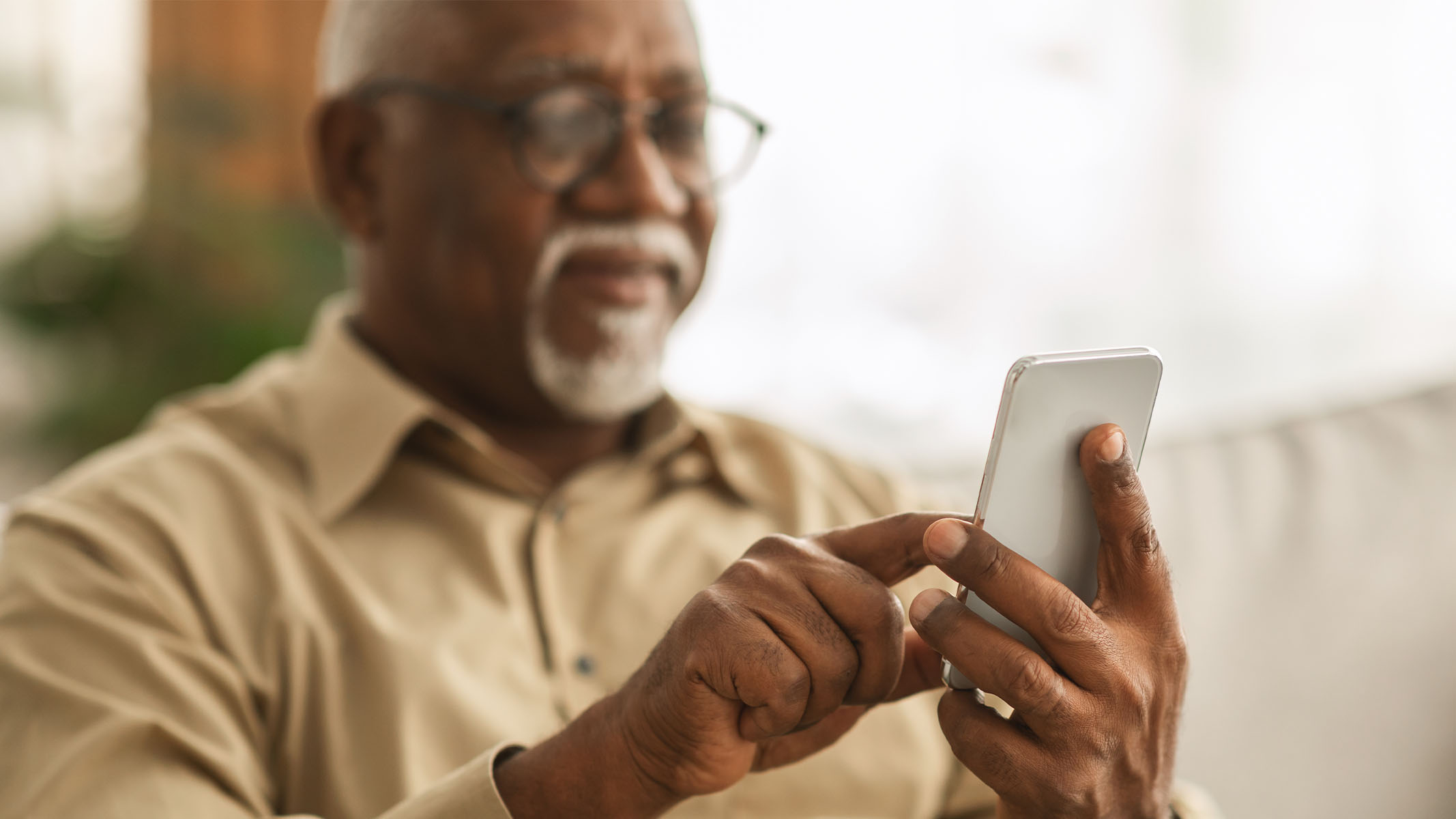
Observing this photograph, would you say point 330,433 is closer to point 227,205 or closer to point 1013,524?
point 1013,524

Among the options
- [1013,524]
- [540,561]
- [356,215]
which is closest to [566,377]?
[540,561]

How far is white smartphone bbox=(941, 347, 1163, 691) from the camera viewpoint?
72 centimetres

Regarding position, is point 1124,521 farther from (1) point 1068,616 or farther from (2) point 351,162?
(2) point 351,162

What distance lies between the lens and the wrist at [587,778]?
79cm

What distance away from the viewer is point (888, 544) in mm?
777

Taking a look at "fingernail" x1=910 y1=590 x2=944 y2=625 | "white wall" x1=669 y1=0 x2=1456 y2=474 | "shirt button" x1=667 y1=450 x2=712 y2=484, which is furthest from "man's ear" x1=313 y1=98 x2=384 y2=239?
"white wall" x1=669 y1=0 x2=1456 y2=474

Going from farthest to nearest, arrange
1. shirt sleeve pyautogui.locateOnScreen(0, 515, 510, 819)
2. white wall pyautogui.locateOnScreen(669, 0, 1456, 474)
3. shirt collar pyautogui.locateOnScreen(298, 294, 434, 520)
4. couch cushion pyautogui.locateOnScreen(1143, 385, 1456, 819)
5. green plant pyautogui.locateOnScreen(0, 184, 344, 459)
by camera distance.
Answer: green plant pyautogui.locateOnScreen(0, 184, 344, 459) < white wall pyautogui.locateOnScreen(669, 0, 1456, 474) < couch cushion pyautogui.locateOnScreen(1143, 385, 1456, 819) < shirt collar pyautogui.locateOnScreen(298, 294, 434, 520) < shirt sleeve pyautogui.locateOnScreen(0, 515, 510, 819)

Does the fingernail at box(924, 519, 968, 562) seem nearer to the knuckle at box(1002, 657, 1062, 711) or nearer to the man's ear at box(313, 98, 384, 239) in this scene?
the knuckle at box(1002, 657, 1062, 711)

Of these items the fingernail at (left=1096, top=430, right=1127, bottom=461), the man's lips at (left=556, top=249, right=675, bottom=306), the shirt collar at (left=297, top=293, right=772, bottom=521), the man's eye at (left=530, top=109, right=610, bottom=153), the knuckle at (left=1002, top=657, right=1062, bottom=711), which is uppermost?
the man's eye at (left=530, top=109, right=610, bottom=153)

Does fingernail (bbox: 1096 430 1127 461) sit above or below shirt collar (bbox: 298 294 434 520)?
above

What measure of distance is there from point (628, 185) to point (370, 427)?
347 mm

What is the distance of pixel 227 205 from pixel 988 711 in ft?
7.91

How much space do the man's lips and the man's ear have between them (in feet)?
0.80

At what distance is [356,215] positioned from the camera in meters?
1.35
